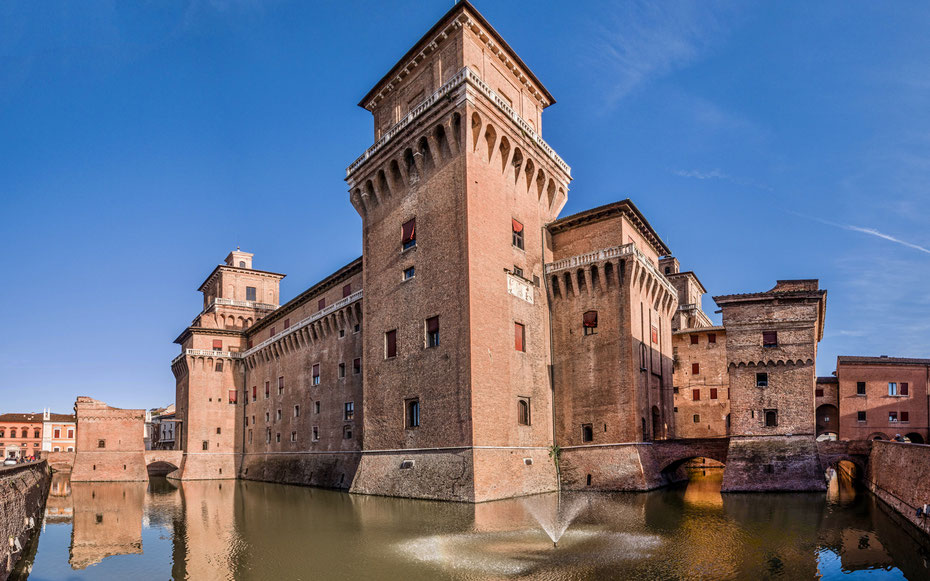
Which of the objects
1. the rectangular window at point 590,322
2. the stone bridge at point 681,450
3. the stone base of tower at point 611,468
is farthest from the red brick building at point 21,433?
the stone bridge at point 681,450

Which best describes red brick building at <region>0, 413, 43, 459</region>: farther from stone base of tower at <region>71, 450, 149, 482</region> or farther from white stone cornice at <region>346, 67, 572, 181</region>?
white stone cornice at <region>346, 67, 572, 181</region>

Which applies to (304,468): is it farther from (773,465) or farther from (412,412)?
(773,465)

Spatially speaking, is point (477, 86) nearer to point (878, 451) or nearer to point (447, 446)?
point (447, 446)

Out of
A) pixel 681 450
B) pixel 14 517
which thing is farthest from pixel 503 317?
pixel 14 517

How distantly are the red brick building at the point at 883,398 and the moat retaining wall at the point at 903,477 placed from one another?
2263 centimetres

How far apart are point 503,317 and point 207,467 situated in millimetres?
40011

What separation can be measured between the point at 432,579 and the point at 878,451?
23.7 meters

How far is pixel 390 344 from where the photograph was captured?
34.2 meters

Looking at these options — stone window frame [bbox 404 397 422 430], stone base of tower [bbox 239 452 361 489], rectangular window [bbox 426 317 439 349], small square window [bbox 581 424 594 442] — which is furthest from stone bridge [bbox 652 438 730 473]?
stone base of tower [bbox 239 452 361 489]

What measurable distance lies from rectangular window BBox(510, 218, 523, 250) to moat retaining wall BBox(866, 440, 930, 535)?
753 inches

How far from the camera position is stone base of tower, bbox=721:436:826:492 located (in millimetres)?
28234

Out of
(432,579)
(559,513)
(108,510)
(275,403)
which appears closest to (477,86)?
(559,513)

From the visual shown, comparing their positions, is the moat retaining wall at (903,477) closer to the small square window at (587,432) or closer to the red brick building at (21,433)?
the small square window at (587,432)

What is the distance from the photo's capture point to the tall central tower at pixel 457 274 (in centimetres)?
2916
